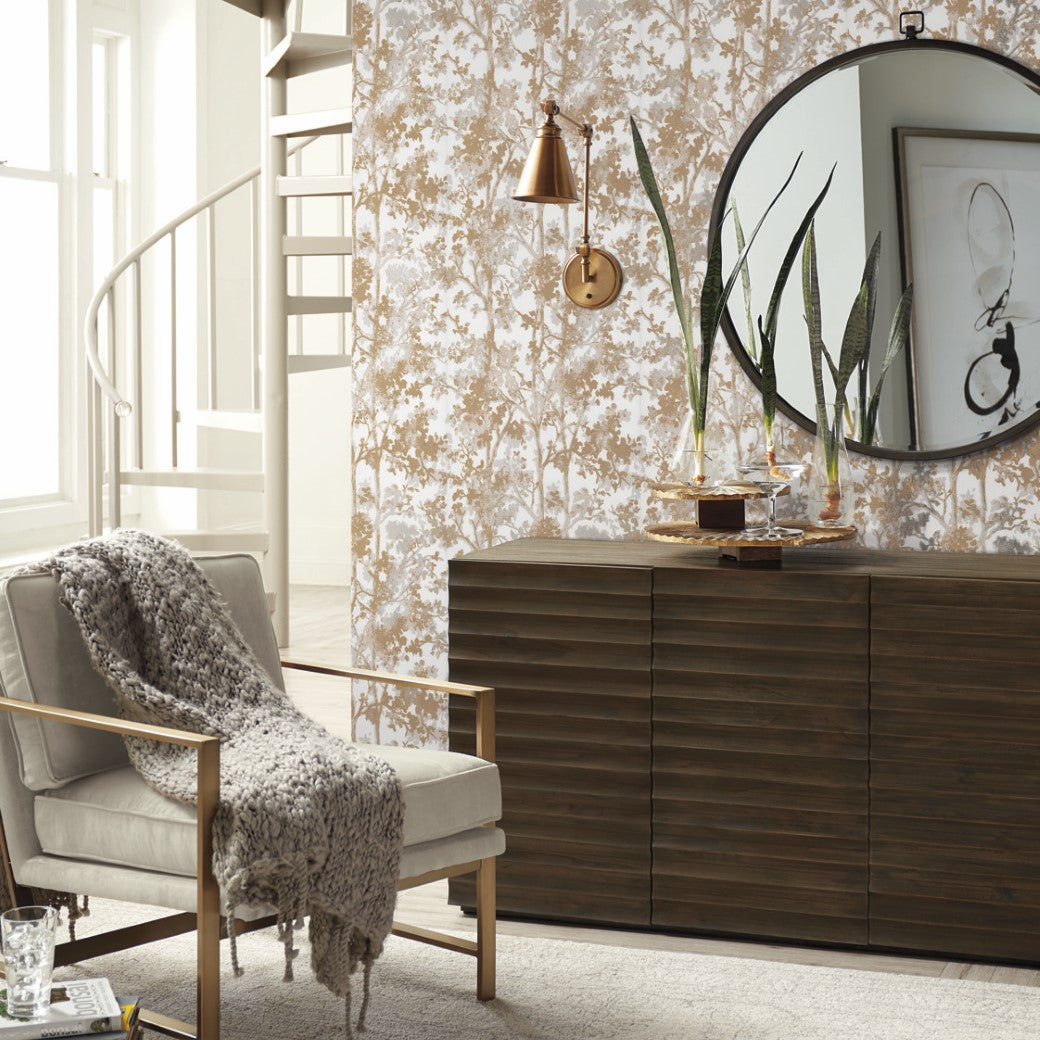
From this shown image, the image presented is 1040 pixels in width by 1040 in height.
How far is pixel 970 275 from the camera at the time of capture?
10.5ft

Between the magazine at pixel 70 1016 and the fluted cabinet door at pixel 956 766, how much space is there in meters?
1.54

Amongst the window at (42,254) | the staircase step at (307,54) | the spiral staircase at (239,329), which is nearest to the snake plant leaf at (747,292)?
the spiral staircase at (239,329)

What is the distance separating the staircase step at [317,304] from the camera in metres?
5.39

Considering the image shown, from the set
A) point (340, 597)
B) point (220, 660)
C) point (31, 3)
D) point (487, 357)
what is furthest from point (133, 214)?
point (220, 660)

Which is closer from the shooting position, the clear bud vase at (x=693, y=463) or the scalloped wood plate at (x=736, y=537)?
the scalloped wood plate at (x=736, y=537)

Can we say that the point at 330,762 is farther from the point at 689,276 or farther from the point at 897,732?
the point at 689,276

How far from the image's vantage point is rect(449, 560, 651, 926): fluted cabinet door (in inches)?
116

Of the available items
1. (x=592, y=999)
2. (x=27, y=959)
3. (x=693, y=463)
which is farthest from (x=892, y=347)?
(x=27, y=959)

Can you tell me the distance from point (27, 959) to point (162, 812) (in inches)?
14.9

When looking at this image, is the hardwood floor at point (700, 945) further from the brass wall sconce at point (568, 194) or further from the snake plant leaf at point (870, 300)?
the brass wall sconce at point (568, 194)

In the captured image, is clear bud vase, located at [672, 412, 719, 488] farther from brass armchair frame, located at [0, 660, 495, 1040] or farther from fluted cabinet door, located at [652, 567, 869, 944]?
brass armchair frame, located at [0, 660, 495, 1040]

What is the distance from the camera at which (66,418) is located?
6141 mm

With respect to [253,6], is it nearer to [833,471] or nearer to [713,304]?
[713,304]

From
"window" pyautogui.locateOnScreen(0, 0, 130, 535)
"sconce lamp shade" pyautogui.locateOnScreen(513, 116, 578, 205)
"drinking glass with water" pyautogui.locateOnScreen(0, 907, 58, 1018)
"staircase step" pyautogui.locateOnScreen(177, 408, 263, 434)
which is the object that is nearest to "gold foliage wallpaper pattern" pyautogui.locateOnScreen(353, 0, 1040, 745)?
"sconce lamp shade" pyautogui.locateOnScreen(513, 116, 578, 205)
